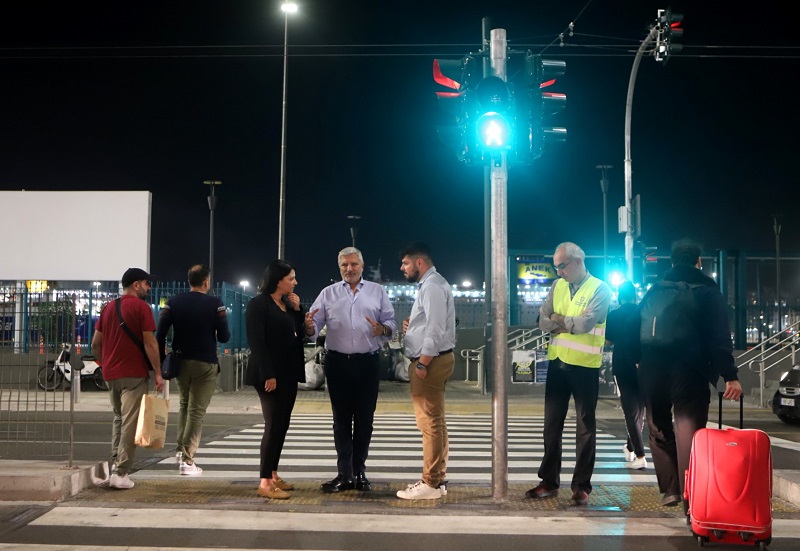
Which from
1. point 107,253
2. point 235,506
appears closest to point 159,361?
point 235,506

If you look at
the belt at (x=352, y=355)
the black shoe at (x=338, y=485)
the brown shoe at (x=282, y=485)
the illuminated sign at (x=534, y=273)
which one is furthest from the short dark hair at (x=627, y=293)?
the illuminated sign at (x=534, y=273)

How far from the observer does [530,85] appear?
7758mm

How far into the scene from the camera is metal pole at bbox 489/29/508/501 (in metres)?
7.19

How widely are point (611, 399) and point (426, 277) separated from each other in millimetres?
14022

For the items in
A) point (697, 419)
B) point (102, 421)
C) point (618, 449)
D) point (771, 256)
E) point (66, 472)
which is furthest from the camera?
point (771, 256)

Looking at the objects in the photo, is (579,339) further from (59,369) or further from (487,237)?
(487,237)

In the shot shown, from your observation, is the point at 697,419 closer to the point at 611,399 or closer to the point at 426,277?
the point at 426,277

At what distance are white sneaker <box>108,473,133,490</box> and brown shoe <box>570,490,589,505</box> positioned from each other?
3.64 m

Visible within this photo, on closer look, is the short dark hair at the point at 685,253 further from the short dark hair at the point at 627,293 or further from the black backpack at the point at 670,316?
the short dark hair at the point at 627,293

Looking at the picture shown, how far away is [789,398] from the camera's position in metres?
15.1

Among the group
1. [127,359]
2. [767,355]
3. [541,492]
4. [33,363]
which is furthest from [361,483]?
[767,355]

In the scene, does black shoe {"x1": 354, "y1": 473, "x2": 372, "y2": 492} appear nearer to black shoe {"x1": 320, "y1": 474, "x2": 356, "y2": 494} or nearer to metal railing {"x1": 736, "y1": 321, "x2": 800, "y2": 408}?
black shoe {"x1": 320, "y1": 474, "x2": 356, "y2": 494}

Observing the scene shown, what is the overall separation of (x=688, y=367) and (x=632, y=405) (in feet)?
9.18

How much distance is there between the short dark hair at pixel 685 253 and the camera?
22.9ft
